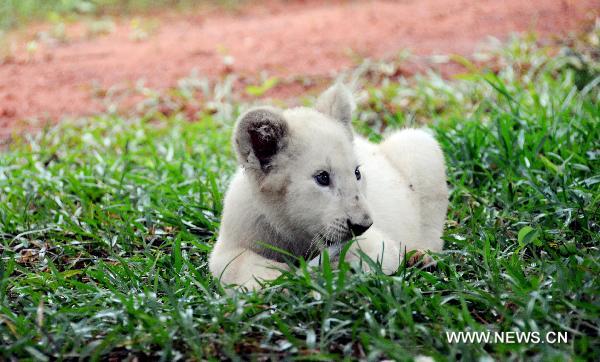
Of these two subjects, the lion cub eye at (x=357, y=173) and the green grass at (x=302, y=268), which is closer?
the green grass at (x=302, y=268)

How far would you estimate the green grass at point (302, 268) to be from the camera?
11.1 ft

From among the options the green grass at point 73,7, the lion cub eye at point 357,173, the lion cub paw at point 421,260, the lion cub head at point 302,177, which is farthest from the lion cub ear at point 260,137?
the green grass at point 73,7

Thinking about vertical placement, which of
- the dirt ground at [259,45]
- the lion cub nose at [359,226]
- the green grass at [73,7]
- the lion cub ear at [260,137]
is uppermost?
the green grass at [73,7]

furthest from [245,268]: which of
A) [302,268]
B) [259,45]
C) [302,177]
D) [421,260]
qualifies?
[259,45]

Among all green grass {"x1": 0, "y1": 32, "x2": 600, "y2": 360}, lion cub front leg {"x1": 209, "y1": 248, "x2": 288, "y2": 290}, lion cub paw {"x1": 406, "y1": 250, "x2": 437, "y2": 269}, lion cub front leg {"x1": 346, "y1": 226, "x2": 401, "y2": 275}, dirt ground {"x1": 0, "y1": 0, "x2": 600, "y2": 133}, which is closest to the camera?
green grass {"x1": 0, "y1": 32, "x2": 600, "y2": 360}

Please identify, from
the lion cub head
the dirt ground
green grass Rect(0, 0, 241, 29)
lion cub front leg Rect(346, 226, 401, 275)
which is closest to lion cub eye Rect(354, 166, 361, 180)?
the lion cub head

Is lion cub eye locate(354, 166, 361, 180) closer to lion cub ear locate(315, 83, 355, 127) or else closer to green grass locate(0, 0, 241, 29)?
lion cub ear locate(315, 83, 355, 127)

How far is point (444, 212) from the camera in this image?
Answer: 488cm

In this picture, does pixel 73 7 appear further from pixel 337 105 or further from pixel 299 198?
pixel 299 198

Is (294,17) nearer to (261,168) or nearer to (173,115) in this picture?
(173,115)

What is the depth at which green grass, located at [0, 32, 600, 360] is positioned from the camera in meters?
3.38

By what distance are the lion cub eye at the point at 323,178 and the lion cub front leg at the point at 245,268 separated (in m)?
0.51

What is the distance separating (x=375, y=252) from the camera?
4.09 metres

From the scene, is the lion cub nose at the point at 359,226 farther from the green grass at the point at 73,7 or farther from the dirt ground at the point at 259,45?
the green grass at the point at 73,7
